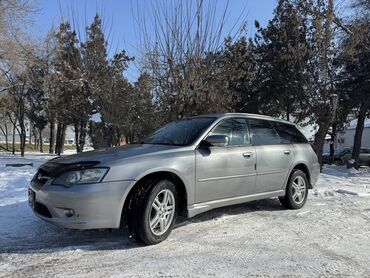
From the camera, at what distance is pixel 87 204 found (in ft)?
15.6

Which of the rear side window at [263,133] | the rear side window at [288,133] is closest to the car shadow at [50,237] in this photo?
the rear side window at [263,133]

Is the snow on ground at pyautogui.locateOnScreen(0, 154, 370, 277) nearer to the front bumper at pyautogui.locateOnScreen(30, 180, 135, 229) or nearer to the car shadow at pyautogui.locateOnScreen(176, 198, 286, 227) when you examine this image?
the car shadow at pyautogui.locateOnScreen(176, 198, 286, 227)

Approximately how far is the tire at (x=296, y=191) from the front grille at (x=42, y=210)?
4.03m

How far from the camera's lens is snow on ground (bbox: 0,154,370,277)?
→ 4.35 m

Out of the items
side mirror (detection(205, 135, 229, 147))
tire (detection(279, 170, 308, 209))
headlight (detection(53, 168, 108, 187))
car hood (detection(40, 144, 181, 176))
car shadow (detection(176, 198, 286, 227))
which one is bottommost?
car shadow (detection(176, 198, 286, 227))

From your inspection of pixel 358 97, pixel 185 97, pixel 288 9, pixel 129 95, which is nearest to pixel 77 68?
pixel 129 95

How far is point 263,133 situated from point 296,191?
1.27m

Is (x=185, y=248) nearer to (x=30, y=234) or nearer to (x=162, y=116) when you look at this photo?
(x=30, y=234)

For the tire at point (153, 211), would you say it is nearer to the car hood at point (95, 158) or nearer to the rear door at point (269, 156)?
the car hood at point (95, 158)

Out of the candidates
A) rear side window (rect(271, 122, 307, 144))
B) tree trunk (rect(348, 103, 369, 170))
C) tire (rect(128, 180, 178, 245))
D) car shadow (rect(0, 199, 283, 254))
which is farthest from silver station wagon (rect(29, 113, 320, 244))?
tree trunk (rect(348, 103, 369, 170))

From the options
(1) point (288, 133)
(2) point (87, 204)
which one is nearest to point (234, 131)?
(1) point (288, 133)

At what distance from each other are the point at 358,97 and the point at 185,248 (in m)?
18.7

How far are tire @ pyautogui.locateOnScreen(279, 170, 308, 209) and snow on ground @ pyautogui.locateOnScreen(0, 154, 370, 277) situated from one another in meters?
0.19

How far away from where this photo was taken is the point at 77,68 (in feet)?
62.1
